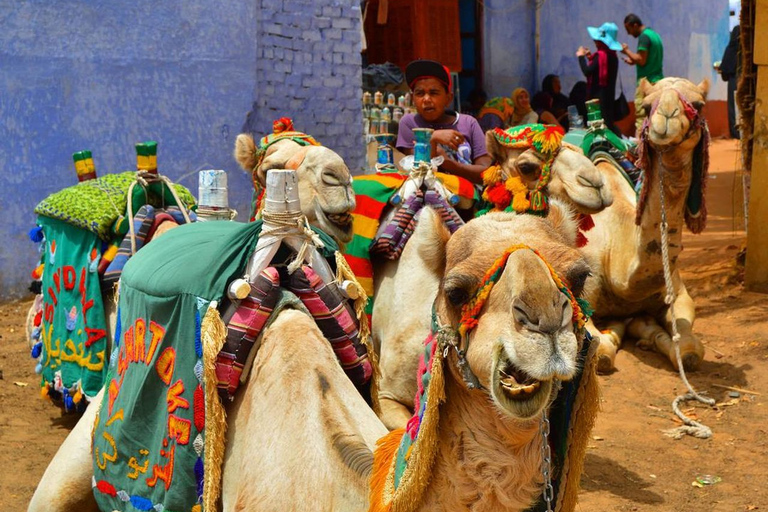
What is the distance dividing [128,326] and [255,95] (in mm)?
7530

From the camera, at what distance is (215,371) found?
10.4 feet

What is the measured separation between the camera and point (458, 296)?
250cm

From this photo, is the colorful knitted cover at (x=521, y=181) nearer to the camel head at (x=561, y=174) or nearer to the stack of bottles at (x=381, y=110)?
the camel head at (x=561, y=174)

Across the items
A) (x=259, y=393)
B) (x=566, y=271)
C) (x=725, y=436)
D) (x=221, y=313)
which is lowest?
(x=725, y=436)

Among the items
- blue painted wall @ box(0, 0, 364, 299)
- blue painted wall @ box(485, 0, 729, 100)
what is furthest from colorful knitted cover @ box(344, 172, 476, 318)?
blue painted wall @ box(485, 0, 729, 100)

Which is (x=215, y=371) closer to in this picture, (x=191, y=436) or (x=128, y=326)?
(x=191, y=436)

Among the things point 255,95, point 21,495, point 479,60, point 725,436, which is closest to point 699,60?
point 479,60

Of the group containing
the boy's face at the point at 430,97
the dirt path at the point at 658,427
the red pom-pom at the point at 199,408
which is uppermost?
the boy's face at the point at 430,97

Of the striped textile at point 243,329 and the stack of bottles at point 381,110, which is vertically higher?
the stack of bottles at point 381,110

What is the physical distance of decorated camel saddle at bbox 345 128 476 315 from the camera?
4895 millimetres

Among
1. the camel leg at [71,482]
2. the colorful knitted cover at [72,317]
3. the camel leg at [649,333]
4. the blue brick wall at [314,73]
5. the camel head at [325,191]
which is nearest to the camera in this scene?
the camel leg at [71,482]

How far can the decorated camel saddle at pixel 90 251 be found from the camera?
521 cm

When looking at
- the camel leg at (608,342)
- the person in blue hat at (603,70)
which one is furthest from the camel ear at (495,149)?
the person in blue hat at (603,70)

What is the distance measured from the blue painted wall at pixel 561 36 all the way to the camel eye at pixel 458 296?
15.9 m
